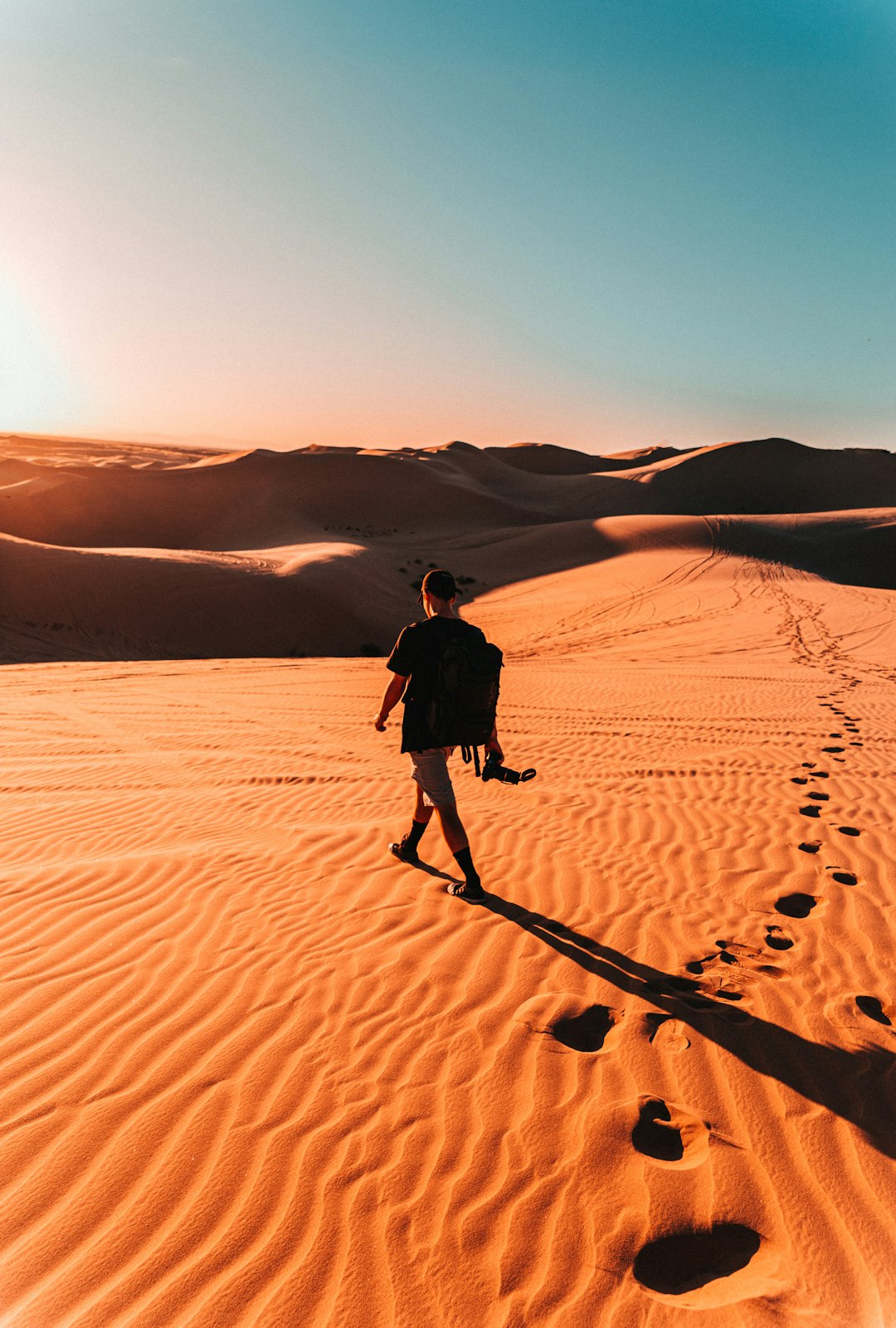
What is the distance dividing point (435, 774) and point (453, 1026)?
1482mm

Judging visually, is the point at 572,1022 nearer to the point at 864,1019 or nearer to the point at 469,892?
the point at 469,892

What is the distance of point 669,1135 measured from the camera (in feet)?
9.09

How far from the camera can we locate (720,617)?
1936 centimetres

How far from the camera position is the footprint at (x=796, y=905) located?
4.37 metres

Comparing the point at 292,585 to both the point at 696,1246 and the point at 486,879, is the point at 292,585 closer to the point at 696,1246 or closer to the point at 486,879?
the point at 486,879

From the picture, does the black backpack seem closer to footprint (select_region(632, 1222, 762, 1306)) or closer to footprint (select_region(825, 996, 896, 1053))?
footprint (select_region(825, 996, 896, 1053))

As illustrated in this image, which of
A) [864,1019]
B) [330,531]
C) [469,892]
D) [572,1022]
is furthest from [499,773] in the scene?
[330,531]

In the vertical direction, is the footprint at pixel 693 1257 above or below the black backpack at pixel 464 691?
below

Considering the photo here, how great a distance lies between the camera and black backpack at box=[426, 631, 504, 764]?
4125 mm

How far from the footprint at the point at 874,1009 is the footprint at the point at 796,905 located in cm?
79

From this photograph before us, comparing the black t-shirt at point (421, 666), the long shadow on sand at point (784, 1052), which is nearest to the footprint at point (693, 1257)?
the long shadow on sand at point (784, 1052)

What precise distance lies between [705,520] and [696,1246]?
125 ft

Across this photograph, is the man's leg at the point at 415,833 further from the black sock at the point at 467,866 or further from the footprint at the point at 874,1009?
the footprint at the point at 874,1009

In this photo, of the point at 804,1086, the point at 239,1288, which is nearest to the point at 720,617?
the point at 804,1086
